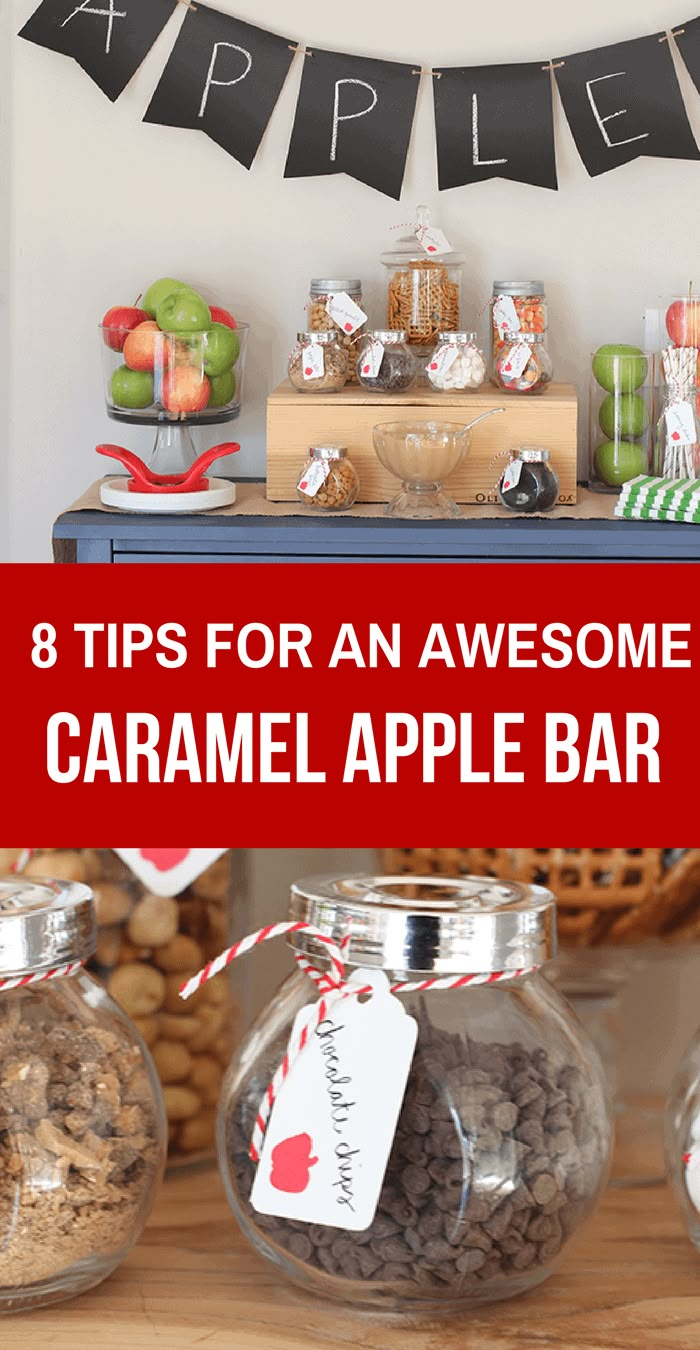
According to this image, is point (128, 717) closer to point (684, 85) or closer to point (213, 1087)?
point (213, 1087)

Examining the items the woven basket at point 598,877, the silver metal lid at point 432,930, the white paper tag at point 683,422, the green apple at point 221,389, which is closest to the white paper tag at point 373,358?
the green apple at point 221,389

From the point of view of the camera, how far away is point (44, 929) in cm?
62

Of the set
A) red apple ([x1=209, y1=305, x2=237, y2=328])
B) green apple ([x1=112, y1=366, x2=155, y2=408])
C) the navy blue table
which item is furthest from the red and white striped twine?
red apple ([x1=209, y1=305, x2=237, y2=328])

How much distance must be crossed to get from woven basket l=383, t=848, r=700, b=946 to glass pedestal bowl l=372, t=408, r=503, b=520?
130cm

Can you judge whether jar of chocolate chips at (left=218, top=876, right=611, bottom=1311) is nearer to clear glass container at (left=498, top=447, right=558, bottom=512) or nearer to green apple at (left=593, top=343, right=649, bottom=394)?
clear glass container at (left=498, top=447, right=558, bottom=512)

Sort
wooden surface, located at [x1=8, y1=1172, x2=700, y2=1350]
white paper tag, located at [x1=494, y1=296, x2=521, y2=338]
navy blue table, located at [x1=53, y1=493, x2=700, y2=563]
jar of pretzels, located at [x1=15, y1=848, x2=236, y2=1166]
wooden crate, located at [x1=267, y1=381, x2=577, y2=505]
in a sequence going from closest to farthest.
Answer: wooden surface, located at [x1=8, y1=1172, x2=700, y2=1350], jar of pretzels, located at [x1=15, y1=848, x2=236, y2=1166], navy blue table, located at [x1=53, y1=493, x2=700, y2=563], wooden crate, located at [x1=267, y1=381, x2=577, y2=505], white paper tag, located at [x1=494, y1=296, x2=521, y2=338]

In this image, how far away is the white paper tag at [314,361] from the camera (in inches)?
86.1

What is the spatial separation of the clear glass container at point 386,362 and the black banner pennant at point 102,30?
0.62 m

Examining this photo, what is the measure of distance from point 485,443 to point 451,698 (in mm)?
1373

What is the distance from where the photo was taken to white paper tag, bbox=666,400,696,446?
2211 millimetres

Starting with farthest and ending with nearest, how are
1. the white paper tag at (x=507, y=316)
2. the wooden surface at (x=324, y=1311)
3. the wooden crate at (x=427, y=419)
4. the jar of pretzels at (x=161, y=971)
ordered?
the white paper tag at (x=507, y=316) → the wooden crate at (x=427, y=419) → the jar of pretzels at (x=161, y=971) → the wooden surface at (x=324, y=1311)

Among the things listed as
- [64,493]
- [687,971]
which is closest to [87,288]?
Result: [64,493]

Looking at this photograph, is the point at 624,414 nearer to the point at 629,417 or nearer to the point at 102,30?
the point at 629,417

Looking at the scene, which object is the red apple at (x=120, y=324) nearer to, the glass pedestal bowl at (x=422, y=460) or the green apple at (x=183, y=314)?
the green apple at (x=183, y=314)
